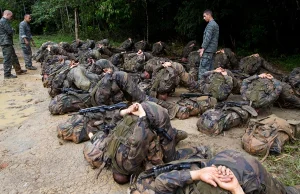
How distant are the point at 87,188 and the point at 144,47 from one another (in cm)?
874

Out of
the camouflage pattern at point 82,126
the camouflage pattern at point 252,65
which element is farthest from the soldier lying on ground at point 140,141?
the camouflage pattern at point 252,65

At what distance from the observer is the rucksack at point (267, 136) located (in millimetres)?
A: 3846

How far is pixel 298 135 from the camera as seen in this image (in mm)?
4305

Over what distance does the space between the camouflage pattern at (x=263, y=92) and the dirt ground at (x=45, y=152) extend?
0.64 metres

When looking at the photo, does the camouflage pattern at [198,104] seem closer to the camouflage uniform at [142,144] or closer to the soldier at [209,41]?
the soldier at [209,41]

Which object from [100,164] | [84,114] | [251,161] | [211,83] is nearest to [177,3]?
[211,83]

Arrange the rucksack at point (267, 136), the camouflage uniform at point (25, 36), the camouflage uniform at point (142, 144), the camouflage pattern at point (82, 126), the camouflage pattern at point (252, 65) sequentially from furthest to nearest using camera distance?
1. the camouflage uniform at point (25, 36)
2. the camouflage pattern at point (252, 65)
3. the camouflage pattern at point (82, 126)
4. the rucksack at point (267, 136)
5. the camouflage uniform at point (142, 144)

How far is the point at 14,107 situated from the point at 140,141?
4497mm

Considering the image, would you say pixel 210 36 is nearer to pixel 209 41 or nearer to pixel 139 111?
pixel 209 41

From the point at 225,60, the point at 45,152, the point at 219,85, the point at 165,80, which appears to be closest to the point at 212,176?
the point at 45,152

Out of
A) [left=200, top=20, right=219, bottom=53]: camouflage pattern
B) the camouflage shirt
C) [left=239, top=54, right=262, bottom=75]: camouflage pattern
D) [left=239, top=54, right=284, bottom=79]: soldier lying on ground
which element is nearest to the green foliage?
[left=239, top=54, right=284, bottom=79]: soldier lying on ground

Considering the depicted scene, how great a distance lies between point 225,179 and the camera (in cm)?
194

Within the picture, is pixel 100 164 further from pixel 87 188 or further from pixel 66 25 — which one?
pixel 66 25

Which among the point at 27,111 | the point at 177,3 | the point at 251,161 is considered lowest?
the point at 27,111
